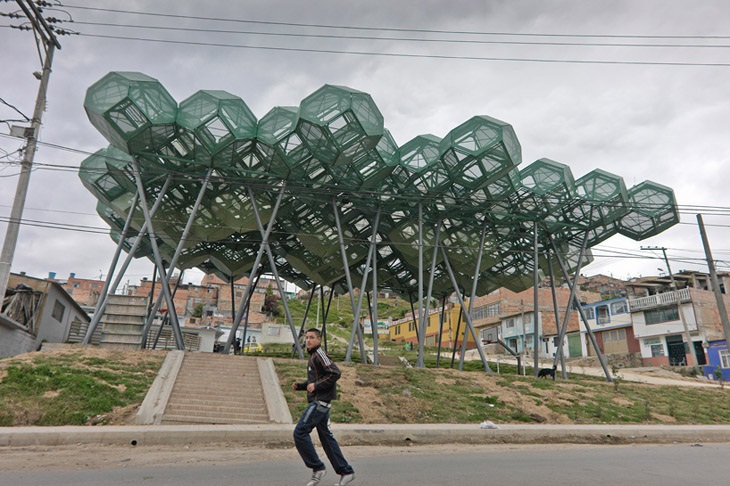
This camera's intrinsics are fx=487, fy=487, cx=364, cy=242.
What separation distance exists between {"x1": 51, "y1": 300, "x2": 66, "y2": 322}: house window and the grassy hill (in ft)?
47.3

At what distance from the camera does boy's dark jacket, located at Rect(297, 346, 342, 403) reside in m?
5.95

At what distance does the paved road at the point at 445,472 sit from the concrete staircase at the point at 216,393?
14.2 feet

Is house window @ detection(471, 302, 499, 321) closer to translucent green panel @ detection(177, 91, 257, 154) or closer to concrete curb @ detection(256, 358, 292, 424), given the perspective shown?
translucent green panel @ detection(177, 91, 257, 154)

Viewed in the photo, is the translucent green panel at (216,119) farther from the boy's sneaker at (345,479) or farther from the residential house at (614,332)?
the residential house at (614,332)

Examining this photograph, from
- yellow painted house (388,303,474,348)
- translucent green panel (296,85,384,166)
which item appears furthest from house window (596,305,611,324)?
translucent green panel (296,85,384,166)

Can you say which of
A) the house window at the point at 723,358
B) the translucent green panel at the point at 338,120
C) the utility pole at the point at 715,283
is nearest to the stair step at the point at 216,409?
the translucent green panel at the point at 338,120

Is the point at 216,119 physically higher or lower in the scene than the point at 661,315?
higher

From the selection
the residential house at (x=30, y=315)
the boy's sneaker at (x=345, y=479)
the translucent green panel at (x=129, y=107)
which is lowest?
the boy's sneaker at (x=345, y=479)

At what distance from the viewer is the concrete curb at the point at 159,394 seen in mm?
11047

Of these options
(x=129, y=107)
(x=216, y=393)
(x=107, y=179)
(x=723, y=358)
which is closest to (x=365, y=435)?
(x=216, y=393)

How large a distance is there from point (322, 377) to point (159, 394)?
864 cm

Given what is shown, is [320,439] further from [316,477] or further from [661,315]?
[661,315]

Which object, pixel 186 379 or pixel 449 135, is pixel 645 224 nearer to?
pixel 449 135

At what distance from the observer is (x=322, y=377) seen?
19.8 ft
